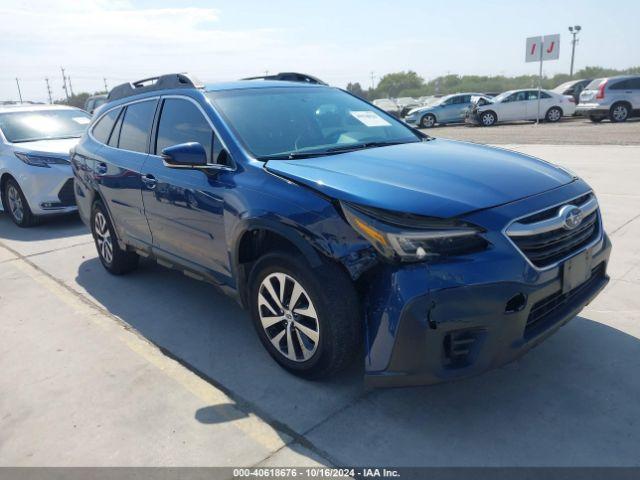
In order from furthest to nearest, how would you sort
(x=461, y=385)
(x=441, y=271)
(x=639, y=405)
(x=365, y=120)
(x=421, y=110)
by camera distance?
(x=421, y=110) < (x=365, y=120) < (x=461, y=385) < (x=639, y=405) < (x=441, y=271)

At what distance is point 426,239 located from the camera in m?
2.56

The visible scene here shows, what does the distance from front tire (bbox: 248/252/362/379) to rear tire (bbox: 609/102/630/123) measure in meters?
19.9

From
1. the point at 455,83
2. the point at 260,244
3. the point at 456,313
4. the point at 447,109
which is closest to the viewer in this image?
the point at 456,313

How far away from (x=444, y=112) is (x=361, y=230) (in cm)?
2406

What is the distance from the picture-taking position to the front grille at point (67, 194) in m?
7.62

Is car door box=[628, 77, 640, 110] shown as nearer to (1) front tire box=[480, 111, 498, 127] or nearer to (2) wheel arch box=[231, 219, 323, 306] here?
(1) front tire box=[480, 111, 498, 127]

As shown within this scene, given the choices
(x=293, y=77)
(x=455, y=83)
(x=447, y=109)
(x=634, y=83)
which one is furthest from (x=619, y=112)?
(x=455, y=83)

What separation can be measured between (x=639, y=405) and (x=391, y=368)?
1358mm

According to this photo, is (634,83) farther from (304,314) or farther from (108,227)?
(304,314)

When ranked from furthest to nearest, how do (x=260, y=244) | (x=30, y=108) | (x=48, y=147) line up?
(x=30, y=108) → (x=48, y=147) → (x=260, y=244)

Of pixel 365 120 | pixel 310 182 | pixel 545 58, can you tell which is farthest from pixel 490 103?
pixel 310 182

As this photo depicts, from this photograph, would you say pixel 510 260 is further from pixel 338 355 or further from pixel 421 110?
pixel 421 110

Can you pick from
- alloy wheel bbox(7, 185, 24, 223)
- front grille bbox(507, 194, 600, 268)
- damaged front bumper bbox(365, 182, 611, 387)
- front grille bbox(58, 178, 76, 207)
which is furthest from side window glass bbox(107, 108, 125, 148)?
front grille bbox(507, 194, 600, 268)

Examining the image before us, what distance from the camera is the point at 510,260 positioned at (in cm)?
254
